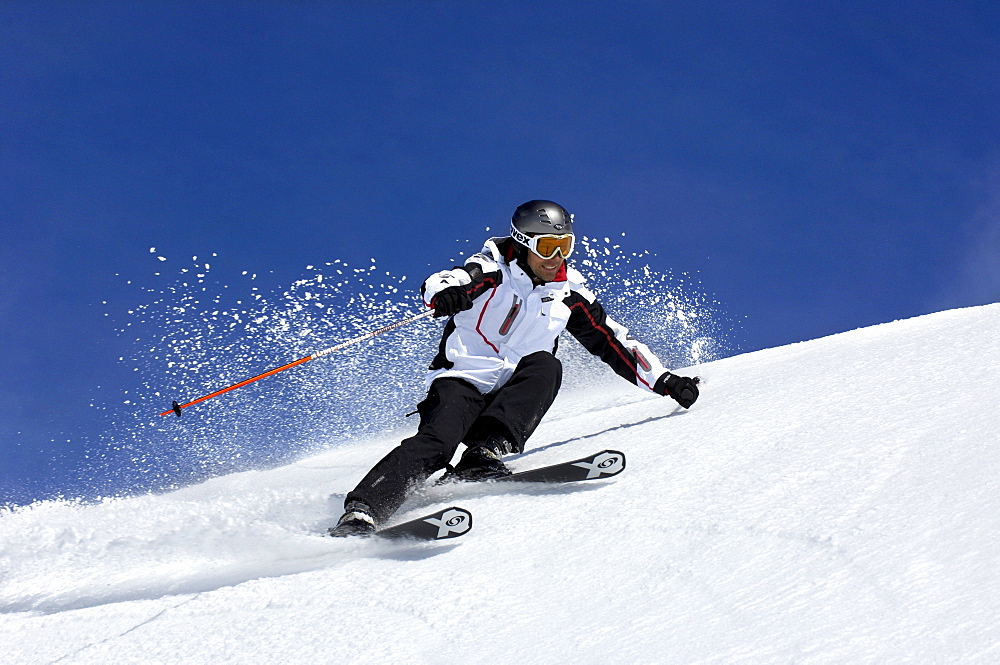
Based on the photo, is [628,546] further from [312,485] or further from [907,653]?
[312,485]

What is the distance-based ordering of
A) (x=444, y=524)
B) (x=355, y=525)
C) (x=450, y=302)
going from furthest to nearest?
(x=450, y=302), (x=355, y=525), (x=444, y=524)

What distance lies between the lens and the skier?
3.48 m

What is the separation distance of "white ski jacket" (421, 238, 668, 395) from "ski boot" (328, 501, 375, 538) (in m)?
1.05

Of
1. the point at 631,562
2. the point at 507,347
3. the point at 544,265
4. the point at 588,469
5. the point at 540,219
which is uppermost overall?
the point at 540,219

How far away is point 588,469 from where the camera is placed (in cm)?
311

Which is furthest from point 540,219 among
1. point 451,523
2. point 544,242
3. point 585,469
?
point 451,523

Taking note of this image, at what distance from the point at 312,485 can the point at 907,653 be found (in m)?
3.54

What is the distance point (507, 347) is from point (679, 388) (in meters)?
1.03

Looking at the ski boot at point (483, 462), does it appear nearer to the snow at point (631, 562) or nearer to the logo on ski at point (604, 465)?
the snow at point (631, 562)

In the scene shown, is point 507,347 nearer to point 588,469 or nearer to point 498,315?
point 498,315

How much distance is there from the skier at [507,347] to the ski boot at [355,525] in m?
0.27

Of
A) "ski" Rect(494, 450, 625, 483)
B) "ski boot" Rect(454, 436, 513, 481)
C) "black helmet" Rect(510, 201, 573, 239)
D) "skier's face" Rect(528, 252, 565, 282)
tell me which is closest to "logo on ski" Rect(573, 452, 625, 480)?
"ski" Rect(494, 450, 625, 483)

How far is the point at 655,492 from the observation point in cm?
285

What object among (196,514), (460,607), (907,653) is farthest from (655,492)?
(196,514)
